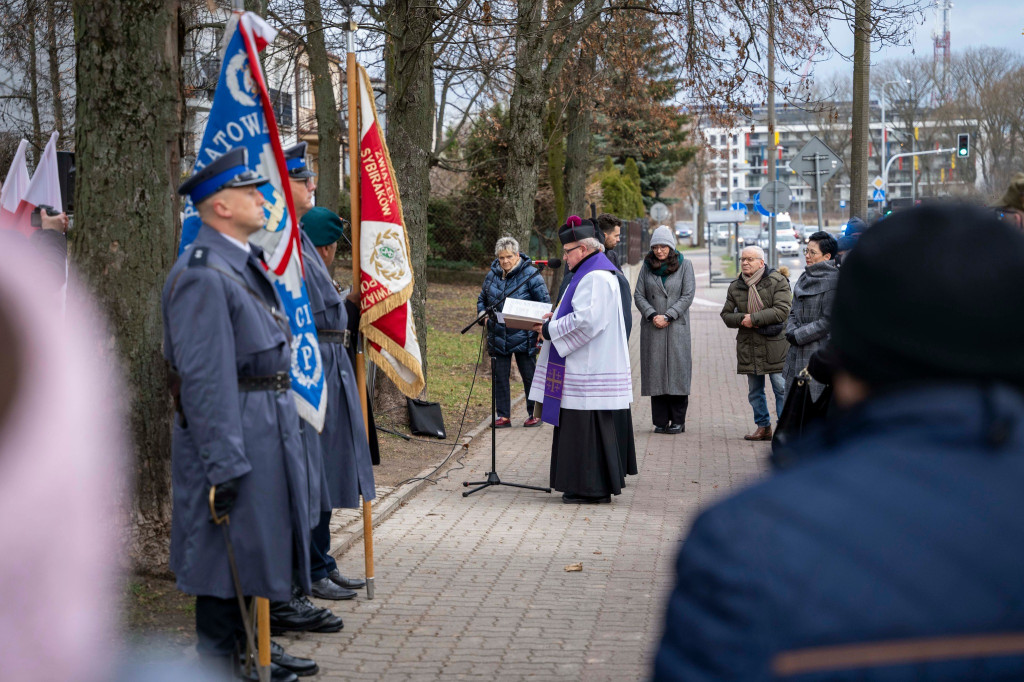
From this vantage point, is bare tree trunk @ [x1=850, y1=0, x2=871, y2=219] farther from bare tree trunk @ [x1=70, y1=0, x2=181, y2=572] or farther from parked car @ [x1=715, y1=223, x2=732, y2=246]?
parked car @ [x1=715, y1=223, x2=732, y2=246]

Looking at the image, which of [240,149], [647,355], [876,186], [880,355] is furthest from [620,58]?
[876,186]

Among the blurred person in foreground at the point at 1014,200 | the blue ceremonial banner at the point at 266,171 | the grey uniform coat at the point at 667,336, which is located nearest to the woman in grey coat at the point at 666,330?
the grey uniform coat at the point at 667,336

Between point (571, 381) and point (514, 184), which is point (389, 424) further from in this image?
point (514, 184)

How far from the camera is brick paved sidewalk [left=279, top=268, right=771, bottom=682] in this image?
5039 mm

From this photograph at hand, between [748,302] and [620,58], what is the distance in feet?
27.8

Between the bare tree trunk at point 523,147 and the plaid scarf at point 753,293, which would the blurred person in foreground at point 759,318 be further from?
the bare tree trunk at point 523,147

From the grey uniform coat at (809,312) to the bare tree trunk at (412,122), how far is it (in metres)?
3.85

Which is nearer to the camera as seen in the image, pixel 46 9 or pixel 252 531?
pixel 252 531

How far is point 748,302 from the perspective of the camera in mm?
10898

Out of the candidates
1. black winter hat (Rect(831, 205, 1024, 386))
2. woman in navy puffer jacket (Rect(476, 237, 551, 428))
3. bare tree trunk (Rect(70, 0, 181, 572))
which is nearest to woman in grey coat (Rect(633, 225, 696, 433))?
woman in navy puffer jacket (Rect(476, 237, 551, 428))

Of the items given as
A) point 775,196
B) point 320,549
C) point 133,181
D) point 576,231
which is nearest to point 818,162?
point 775,196

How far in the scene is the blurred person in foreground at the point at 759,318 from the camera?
10766 millimetres

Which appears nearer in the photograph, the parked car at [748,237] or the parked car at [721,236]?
the parked car at [748,237]

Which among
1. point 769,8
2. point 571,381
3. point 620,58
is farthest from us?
point 620,58
